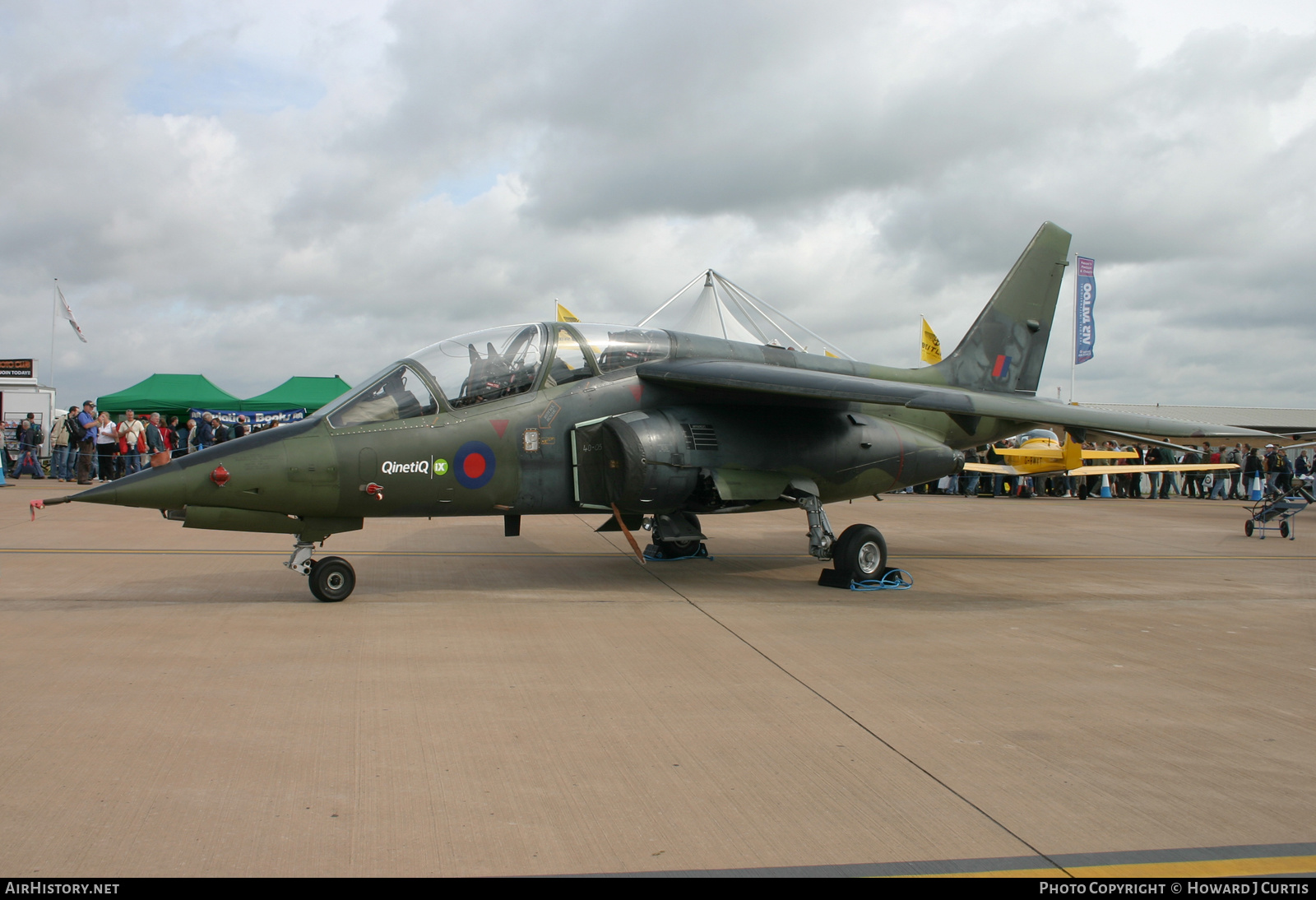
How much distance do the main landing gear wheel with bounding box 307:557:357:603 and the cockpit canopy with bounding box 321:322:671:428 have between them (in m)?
1.27

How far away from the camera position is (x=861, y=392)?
8.30 metres

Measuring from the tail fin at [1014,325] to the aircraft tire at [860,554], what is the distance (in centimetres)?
390

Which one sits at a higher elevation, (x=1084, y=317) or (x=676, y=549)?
(x=1084, y=317)

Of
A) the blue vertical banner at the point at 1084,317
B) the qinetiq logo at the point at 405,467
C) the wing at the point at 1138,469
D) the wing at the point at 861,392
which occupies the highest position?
the blue vertical banner at the point at 1084,317

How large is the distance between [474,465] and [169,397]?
24523 mm

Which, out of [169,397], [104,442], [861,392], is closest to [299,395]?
[169,397]

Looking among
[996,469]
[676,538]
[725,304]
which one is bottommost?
[676,538]

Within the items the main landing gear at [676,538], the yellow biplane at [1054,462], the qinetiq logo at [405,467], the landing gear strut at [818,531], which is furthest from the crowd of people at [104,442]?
the yellow biplane at [1054,462]

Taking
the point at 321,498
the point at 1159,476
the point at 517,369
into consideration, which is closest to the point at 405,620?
the point at 321,498

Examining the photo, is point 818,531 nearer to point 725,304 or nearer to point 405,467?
point 405,467

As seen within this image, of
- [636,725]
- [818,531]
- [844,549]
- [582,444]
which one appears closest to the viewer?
[636,725]

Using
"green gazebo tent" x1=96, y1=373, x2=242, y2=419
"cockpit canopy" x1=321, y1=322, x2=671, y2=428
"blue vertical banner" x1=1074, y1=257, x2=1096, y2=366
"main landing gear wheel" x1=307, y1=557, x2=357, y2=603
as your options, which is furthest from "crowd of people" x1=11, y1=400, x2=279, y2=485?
"blue vertical banner" x1=1074, y1=257, x2=1096, y2=366

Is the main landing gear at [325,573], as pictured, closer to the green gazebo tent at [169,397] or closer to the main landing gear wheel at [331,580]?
the main landing gear wheel at [331,580]

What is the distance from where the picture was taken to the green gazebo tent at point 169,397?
27.6m
